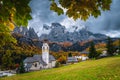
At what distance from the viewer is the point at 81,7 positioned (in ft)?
17.8

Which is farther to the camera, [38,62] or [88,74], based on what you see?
[38,62]

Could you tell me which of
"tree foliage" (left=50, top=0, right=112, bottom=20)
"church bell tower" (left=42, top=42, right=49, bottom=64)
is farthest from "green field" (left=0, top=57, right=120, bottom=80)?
"church bell tower" (left=42, top=42, right=49, bottom=64)

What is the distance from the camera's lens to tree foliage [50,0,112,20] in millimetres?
5316

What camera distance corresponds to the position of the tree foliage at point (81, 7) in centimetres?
532

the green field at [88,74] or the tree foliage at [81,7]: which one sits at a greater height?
the tree foliage at [81,7]

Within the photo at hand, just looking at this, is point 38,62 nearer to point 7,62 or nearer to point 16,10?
point 7,62

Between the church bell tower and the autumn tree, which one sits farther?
the church bell tower

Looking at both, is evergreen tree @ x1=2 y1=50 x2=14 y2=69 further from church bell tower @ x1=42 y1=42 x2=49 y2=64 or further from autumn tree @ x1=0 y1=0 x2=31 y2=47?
autumn tree @ x1=0 y1=0 x2=31 y2=47

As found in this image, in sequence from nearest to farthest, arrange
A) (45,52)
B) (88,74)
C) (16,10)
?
1. (16,10)
2. (88,74)
3. (45,52)

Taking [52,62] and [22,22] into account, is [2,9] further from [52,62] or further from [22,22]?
[52,62]

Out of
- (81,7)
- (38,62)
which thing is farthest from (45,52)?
(81,7)

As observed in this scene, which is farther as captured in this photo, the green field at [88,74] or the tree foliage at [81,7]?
the green field at [88,74]

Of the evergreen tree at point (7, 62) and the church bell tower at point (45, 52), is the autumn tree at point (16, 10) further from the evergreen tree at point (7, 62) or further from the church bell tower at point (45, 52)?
the church bell tower at point (45, 52)

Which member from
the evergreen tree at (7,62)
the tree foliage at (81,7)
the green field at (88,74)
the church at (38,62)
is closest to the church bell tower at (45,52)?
the church at (38,62)
